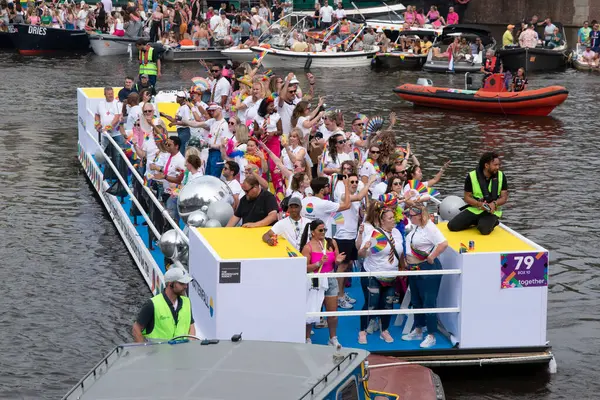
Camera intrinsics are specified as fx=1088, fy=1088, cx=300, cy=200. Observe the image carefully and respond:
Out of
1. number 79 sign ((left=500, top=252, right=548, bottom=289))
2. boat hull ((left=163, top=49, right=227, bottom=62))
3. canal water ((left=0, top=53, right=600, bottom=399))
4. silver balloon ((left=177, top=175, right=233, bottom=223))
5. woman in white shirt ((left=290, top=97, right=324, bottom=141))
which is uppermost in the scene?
woman in white shirt ((left=290, top=97, right=324, bottom=141))

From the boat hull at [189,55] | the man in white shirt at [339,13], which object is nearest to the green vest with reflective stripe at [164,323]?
the boat hull at [189,55]

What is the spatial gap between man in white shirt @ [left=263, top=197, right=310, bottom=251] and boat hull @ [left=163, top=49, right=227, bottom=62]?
1299 inches

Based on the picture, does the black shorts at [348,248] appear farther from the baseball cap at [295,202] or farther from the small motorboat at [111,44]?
the small motorboat at [111,44]

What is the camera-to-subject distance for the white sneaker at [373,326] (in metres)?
11.3

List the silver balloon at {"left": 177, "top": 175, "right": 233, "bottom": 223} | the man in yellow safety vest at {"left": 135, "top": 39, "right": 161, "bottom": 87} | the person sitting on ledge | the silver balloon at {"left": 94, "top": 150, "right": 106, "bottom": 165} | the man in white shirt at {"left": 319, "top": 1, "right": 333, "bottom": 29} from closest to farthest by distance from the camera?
1. the person sitting on ledge
2. the silver balloon at {"left": 177, "top": 175, "right": 233, "bottom": 223}
3. the silver balloon at {"left": 94, "top": 150, "right": 106, "bottom": 165}
4. the man in yellow safety vest at {"left": 135, "top": 39, "right": 161, "bottom": 87}
5. the man in white shirt at {"left": 319, "top": 1, "right": 333, "bottom": 29}

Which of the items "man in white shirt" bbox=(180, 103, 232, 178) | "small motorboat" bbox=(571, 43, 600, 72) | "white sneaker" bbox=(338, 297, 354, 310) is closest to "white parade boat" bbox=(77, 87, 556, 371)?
"white sneaker" bbox=(338, 297, 354, 310)

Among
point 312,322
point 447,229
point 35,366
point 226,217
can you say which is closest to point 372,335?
point 312,322

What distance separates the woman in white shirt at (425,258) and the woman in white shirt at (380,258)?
17 cm

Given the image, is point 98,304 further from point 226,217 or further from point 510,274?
point 510,274

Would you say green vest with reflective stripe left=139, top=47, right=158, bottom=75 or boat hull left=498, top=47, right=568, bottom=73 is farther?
boat hull left=498, top=47, right=568, bottom=73

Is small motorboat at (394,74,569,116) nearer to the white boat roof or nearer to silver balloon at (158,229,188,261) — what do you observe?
silver balloon at (158,229,188,261)

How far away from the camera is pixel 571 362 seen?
469 inches

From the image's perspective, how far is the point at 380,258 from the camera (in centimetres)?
1100

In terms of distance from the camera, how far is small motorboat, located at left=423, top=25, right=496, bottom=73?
1574 inches
